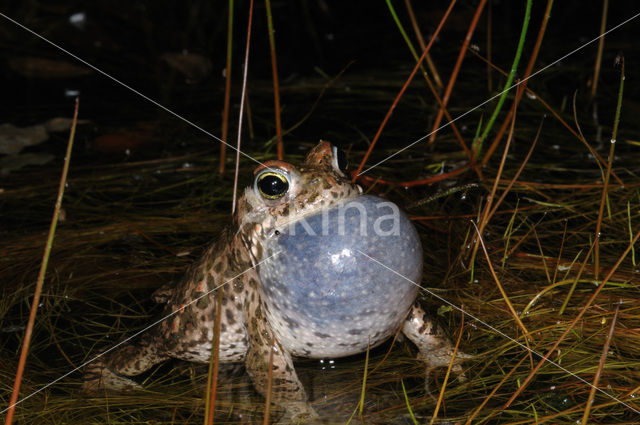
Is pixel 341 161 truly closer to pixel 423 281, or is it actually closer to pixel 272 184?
pixel 272 184

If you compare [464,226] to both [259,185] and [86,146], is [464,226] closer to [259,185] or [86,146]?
[259,185]

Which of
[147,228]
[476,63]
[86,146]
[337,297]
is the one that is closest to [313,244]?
[337,297]

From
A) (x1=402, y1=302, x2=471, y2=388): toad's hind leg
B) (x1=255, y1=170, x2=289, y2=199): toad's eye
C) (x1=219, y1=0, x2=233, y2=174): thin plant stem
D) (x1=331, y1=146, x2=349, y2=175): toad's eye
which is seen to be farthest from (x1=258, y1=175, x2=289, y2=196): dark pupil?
(x1=219, y1=0, x2=233, y2=174): thin plant stem

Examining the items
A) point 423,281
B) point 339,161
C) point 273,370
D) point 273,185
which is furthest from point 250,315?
point 423,281

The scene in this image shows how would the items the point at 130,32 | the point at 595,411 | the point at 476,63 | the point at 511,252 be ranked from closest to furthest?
1. the point at 595,411
2. the point at 511,252
3. the point at 476,63
4. the point at 130,32

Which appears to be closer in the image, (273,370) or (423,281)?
(273,370)

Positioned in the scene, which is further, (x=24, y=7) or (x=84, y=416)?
(x=24, y=7)

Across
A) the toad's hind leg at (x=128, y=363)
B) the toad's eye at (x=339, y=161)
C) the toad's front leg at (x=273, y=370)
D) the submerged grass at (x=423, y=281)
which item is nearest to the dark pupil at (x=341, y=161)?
the toad's eye at (x=339, y=161)
